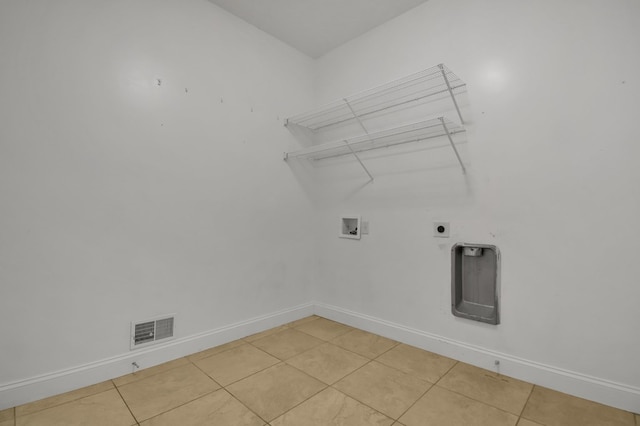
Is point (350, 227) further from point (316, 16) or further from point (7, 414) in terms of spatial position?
point (7, 414)

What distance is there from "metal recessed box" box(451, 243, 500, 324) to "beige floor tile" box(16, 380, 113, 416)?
213cm

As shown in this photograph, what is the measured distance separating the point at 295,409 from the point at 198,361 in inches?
32.4

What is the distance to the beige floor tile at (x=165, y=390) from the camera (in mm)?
1425

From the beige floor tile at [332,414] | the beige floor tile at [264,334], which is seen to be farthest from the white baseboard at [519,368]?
the beige floor tile at [332,414]

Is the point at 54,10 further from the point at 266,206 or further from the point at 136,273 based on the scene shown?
the point at 266,206

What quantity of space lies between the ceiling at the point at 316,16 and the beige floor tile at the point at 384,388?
2.55m

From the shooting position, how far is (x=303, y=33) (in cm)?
254

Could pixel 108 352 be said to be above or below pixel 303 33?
below

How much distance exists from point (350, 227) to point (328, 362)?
1.14 meters

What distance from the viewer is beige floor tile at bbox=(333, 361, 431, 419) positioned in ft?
4.81

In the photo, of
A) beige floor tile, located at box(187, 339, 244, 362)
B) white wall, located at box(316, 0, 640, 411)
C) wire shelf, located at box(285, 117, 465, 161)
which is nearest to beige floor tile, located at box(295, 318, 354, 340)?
white wall, located at box(316, 0, 640, 411)

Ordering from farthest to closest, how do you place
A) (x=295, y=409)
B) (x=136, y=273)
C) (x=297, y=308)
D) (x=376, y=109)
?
(x=297, y=308), (x=376, y=109), (x=136, y=273), (x=295, y=409)

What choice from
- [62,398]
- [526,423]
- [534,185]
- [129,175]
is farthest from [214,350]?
[534,185]

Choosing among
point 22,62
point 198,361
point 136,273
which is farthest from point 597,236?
point 22,62
